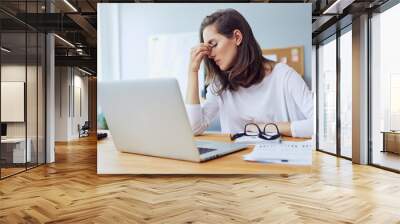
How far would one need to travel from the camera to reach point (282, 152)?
18.5 feet

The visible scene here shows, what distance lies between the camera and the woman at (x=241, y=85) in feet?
18.4

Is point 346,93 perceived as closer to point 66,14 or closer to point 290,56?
point 290,56

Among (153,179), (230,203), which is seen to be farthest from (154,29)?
(230,203)

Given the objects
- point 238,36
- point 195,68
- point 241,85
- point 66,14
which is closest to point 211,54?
point 195,68

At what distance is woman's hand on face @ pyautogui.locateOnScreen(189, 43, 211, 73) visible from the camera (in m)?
5.64

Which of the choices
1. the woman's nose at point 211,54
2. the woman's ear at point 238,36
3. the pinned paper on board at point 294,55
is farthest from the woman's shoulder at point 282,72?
the woman's nose at point 211,54

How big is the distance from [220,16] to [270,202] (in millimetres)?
Result: 2855

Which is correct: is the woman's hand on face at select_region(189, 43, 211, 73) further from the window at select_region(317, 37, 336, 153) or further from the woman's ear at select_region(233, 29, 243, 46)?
the window at select_region(317, 37, 336, 153)

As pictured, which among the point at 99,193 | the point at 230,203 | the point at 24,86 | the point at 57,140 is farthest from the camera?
the point at 57,140

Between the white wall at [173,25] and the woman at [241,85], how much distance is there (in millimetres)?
163

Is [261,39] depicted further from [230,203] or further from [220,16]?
[230,203]

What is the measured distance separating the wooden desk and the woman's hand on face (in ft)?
3.35

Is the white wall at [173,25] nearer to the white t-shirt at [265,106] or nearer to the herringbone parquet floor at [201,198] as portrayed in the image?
the white t-shirt at [265,106]

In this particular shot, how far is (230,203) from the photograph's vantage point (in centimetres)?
421
